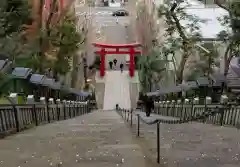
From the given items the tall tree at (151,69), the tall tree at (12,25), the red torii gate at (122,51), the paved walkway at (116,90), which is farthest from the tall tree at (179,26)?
the red torii gate at (122,51)

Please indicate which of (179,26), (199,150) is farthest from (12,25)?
(199,150)

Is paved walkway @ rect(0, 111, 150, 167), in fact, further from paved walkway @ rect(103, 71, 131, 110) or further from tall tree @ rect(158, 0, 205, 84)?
paved walkway @ rect(103, 71, 131, 110)

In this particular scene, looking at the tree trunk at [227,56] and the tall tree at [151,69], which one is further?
the tall tree at [151,69]

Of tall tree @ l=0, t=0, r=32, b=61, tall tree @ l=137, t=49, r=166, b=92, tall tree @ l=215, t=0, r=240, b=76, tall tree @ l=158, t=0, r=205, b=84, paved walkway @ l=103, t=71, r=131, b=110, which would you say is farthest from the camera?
paved walkway @ l=103, t=71, r=131, b=110

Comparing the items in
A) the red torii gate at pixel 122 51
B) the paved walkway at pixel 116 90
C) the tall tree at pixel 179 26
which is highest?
the tall tree at pixel 179 26

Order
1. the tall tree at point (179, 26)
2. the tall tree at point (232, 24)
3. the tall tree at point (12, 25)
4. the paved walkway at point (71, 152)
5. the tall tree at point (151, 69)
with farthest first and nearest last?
the tall tree at point (151, 69), the tall tree at point (179, 26), the tall tree at point (232, 24), the tall tree at point (12, 25), the paved walkway at point (71, 152)

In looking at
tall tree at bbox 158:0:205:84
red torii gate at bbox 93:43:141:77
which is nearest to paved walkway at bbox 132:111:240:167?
tall tree at bbox 158:0:205:84

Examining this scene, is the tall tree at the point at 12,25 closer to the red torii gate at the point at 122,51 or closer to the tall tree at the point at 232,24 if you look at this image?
the tall tree at the point at 232,24

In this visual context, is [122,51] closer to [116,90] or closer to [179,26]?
[116,90]

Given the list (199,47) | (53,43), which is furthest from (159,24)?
(53,43)

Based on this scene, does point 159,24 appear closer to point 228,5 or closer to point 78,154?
point 228,5

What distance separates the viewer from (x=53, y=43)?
31047mm

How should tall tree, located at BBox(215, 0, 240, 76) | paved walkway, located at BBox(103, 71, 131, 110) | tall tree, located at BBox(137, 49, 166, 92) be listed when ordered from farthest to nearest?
paved walkway, located at BBox(103, 71, 131, 110) → tall tree, located at BBox(137, 49, 166, 92) → tall tree, located at BBox(215, 0, 240, 76)

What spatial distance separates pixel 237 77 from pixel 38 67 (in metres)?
13.8
